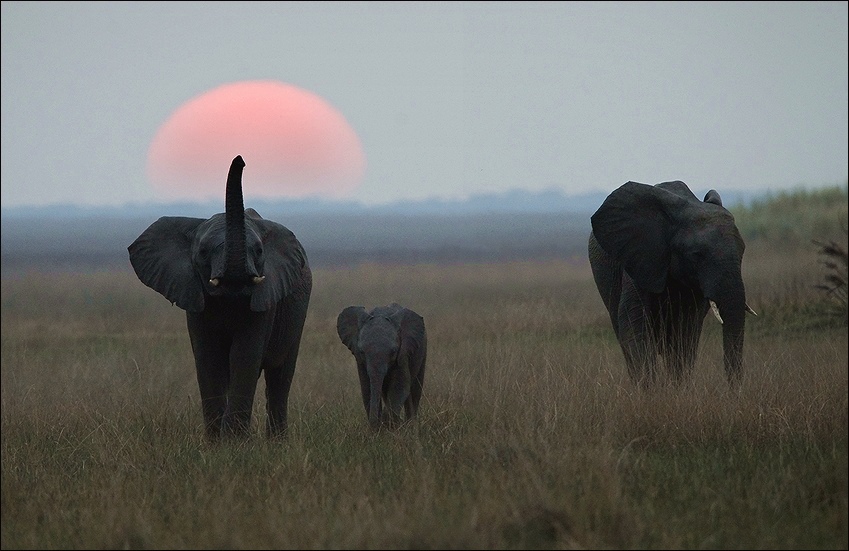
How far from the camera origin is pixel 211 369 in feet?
29.7

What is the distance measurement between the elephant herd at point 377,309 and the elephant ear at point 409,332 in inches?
0.4

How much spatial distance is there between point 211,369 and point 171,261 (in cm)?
87

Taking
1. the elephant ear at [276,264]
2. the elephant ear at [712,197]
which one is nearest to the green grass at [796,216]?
the elephant ear at [712,197]

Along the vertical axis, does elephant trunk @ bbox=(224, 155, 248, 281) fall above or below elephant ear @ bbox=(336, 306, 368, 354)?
above

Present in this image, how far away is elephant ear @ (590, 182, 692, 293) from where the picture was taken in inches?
393

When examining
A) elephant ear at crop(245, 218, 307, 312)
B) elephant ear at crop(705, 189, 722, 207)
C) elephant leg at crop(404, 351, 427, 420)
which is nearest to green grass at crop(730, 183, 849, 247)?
elephant ear at crop(705, 189, 722, 207)

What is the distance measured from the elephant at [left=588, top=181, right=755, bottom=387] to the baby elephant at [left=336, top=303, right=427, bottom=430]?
5.93ft

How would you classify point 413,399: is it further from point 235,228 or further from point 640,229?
point 235,228

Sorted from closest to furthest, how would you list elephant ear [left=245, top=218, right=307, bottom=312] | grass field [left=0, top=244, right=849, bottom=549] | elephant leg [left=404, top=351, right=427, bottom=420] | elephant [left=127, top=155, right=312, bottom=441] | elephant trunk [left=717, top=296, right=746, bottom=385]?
grass field [left=0, top=244, right=849, bottom=549] → elephant [left=127, top=155, right=312, bottom=441] → elephant ear [left=245, top=218, right=307, bottom=312] → elephant trunk [left=717, top=296, right=746, bottom=385] → elephant leg [left=404, top=351, right=427, bottom=420]

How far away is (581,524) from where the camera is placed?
588 centimetres

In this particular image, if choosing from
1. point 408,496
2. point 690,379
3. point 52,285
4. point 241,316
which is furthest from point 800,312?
point 52,285

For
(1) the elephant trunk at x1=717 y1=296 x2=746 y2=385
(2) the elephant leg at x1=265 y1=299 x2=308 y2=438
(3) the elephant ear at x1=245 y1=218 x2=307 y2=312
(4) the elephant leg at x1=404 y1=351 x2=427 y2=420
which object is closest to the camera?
(3) the elephant ear at x1=245 y1=218 x2=307 y2=312

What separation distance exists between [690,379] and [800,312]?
7418mm

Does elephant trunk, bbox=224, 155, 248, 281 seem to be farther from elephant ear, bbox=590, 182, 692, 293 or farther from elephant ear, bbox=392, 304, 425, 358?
elephant ear, bbox=590, 182, 692, 293
